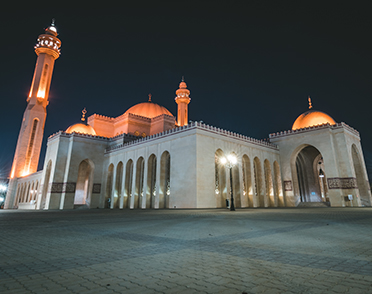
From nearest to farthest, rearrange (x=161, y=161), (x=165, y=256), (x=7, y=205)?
(x=165, y=256), (x=161, y=161), (x=7, y=205)

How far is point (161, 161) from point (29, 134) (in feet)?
83.7

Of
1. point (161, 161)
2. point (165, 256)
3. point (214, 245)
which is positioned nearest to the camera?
point (165, 256)

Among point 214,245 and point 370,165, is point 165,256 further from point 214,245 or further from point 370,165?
point 370,165

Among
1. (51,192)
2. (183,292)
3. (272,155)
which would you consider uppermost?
(272,155)

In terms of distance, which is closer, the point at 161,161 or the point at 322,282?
the point at 322,282

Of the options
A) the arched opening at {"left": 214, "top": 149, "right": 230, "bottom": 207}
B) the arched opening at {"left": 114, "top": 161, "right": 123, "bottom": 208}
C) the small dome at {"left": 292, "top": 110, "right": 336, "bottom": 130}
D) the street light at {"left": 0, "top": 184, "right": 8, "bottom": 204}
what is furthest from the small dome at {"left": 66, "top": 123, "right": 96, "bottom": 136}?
the street light at {"left": 0, "top": 184, "right": 8, "bottom": 204}

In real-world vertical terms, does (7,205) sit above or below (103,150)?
below

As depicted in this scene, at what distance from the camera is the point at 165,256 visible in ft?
12.2

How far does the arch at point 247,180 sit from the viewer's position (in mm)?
26281

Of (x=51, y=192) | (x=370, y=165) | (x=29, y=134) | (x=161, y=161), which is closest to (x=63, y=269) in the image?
(x=161, y=161)

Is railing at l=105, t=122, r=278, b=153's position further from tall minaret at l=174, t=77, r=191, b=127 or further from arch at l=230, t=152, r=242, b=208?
tall minaret at l=174, t=77, r=191, b=127

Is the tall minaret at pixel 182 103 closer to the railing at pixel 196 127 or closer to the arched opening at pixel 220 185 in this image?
the railing at pixel 196 127

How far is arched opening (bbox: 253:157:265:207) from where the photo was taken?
1081 inches

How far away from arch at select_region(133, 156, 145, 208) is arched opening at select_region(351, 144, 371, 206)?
25.9 m
